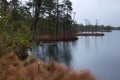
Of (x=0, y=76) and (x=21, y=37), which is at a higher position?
(x=21, y=37)

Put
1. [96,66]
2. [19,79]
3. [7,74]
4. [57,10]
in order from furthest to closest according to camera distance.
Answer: [57,10] → [96,66] → [7,74] → [19,79]

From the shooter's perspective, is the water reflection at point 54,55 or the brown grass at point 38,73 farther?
the water reflection at point 54,55

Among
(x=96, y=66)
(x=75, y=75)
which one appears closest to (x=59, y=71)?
(x=75, y=75)

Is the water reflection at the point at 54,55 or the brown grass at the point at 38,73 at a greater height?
the brown grass at the point at 38,73

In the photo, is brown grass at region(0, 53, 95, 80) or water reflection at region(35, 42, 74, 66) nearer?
brown grass at region(0, 53, 95, 80)

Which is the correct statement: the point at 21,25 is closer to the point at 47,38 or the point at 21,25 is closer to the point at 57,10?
the point at 47,38

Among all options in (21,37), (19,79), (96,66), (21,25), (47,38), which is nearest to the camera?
(19,79)

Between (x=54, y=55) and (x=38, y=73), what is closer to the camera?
(x=38, y=73)

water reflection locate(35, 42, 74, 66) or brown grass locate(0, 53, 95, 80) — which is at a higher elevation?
brown grass locate(0, 53, 95, 80)

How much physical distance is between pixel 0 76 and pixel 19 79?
818 millimetres

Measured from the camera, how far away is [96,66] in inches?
905

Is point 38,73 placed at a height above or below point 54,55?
above

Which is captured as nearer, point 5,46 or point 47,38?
point 5,46

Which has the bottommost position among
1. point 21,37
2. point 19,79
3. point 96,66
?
point 96,66
